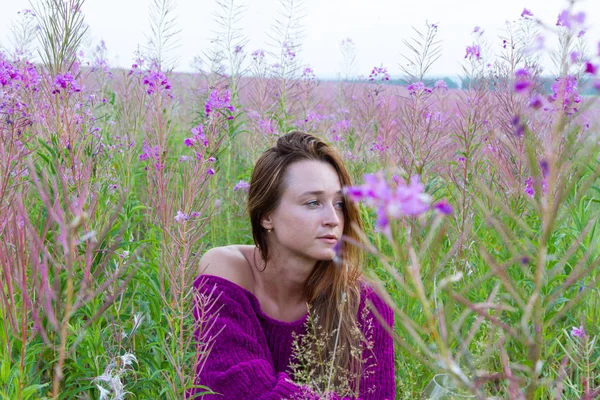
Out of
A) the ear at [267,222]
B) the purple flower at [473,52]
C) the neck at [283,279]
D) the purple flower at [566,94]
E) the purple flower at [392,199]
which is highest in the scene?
the purple flower at [473,52]

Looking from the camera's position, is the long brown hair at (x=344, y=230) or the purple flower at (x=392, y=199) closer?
the purple flower at (x=392, y=199)

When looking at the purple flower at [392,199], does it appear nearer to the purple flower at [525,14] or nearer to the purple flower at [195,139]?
the purple flower at [195,139]

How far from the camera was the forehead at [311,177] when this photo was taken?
8.50ft

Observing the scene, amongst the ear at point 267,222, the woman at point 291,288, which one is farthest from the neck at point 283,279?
the ear at point 267,222

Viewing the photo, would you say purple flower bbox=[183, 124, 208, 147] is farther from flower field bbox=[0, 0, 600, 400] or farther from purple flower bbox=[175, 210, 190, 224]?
purple flower bbox=[175, 210, 190, 224]

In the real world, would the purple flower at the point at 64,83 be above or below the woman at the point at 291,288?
above

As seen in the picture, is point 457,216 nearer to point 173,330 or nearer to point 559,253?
point 559,253

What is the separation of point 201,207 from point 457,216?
4.42 feet

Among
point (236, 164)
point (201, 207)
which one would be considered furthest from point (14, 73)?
point (236, 164)

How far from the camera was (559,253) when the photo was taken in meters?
2.66

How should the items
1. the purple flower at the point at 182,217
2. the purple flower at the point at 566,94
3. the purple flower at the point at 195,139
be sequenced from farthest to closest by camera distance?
1. the purple flower at the point at 195,139
2. the purple flower at the point at 182,217
3. the purple flower at the point at 566,94

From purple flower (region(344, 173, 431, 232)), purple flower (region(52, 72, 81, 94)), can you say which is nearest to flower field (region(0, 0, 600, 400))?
purple flower (region(52, 72, 81, 94))

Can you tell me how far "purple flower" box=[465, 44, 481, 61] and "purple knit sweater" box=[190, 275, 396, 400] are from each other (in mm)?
1355

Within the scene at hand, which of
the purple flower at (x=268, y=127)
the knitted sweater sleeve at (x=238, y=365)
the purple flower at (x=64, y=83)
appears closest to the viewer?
the purple flower at (x=64, y=83)
